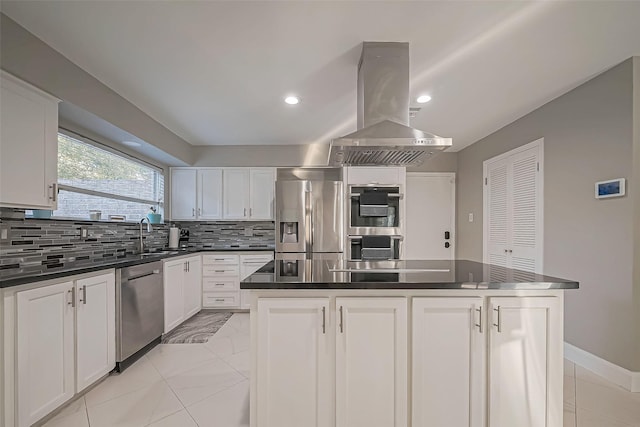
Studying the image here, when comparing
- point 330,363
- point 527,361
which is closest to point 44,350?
point 330,363

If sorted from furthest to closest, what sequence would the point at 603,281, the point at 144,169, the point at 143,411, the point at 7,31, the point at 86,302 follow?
the point at 144,169
the point at 603,281
the point at 86,302
the point at 143,411
the point at 7,31

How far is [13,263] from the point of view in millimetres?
2152

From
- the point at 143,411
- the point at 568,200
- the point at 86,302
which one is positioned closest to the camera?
the point at 143,411

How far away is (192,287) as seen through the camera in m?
4.09

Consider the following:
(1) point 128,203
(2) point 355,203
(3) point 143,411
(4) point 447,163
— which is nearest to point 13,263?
(3) point 143,411

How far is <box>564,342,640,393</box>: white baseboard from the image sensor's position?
2.27 m

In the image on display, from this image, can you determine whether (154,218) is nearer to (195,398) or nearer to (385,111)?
(195,398)

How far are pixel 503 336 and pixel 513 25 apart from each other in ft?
6.08

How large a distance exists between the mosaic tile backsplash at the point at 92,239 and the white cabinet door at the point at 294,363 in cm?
186

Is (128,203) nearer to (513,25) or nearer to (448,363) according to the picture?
(448,363)

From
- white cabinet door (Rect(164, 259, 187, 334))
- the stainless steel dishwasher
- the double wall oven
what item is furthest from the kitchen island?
the double wall oven

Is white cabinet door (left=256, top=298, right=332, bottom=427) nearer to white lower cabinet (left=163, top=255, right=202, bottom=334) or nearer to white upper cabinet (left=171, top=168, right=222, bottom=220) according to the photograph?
white lower cabinet (left=163, top=255, right=202, bottom=334)

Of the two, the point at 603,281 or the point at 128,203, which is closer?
the point at 603,281

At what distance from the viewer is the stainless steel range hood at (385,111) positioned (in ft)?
6.71
